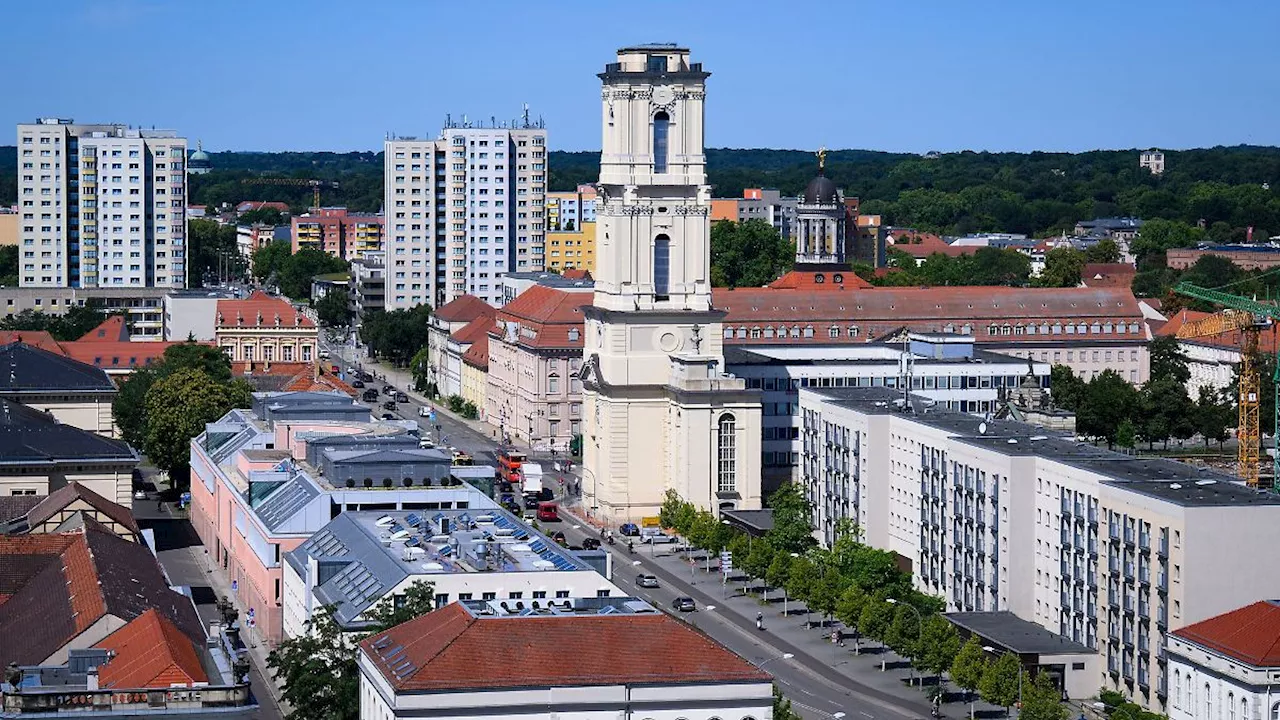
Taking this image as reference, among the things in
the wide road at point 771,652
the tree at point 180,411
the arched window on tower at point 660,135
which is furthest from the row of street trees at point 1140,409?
the tree at point 180,411

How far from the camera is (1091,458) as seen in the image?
77125mm

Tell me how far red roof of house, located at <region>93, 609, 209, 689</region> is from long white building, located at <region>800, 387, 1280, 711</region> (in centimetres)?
2618

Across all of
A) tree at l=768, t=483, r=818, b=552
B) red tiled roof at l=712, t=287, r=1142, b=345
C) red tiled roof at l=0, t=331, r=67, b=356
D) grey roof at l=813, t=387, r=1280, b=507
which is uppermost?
red tiled roof at l=712, t=287, r=1142, b=345

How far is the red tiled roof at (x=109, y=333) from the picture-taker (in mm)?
146000

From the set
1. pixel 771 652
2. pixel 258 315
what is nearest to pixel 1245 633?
pixel 771 652

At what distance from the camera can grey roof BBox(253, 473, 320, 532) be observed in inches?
3196

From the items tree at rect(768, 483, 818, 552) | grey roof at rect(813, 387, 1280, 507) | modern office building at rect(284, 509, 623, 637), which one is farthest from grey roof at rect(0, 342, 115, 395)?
modern office building at rect(284, 509, 623, 637)

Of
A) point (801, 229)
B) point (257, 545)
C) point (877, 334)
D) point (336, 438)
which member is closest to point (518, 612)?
point (257, 545)

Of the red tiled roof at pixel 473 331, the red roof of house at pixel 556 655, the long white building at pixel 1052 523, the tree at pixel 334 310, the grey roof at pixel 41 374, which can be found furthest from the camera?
the tree at pixel 334 310

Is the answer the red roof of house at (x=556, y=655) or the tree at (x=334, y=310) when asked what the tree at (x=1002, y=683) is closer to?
the red roof of house at (x=556, y=655)

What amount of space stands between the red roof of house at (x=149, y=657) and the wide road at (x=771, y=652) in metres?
19.2

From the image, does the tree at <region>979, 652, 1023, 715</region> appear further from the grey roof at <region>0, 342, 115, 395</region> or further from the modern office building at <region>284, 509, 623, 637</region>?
the grey roof at <region>0, 342, 115, 395</region>

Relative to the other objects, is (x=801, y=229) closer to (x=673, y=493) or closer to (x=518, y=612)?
(x=673, y=493)

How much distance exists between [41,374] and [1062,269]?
9368 cm
